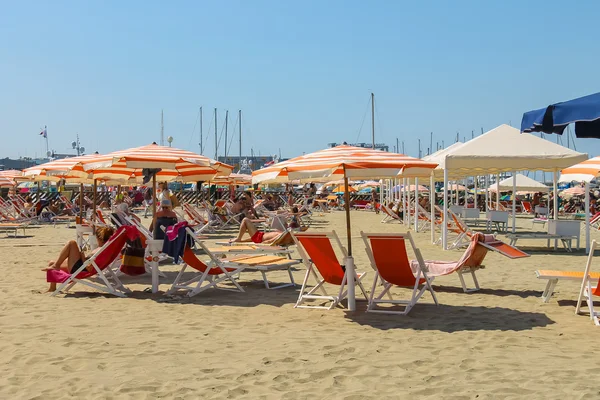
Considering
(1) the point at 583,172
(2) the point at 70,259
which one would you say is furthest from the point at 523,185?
(2) the point at 70,259

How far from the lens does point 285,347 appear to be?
16.2 feet

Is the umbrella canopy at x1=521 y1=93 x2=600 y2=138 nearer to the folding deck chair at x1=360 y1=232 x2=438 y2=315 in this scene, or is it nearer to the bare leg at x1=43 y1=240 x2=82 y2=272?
the folding deck chair at x1=360 y1=232 x2=438 y2=315

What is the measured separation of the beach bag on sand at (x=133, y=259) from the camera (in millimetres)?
7977

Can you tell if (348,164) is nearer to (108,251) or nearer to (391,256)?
(391,256)

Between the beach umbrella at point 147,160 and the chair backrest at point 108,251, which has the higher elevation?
the beach umbrella at point 147,160

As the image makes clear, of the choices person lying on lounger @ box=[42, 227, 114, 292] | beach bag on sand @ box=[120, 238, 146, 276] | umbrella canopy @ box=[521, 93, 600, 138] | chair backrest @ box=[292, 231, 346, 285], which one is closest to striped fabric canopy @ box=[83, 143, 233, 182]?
beach bag on sand @ box=[120, 238, 146, 276]

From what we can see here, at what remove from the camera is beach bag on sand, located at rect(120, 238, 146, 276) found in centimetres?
798

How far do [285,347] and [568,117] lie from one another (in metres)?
2.74

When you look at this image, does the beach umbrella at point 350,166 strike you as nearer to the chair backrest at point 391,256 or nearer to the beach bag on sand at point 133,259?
the chair backrest at point 391,256

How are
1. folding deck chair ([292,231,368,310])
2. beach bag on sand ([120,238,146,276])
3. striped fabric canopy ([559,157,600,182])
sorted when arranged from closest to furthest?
folding deck chair ([292,231,368,310]) → beach bag on sand ([120,238,146,276]) → striped fabric canopy ([559,157,600,182])

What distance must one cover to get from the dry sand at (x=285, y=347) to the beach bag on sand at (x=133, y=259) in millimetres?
499

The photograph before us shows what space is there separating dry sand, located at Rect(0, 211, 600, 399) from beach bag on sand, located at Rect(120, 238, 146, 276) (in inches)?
19.7

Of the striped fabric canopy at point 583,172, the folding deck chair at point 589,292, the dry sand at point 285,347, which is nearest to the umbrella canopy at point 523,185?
the striped fabric canopy at point 583,172

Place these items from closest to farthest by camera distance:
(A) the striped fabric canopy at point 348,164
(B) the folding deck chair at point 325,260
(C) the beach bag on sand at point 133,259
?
(A) the striped fabric canopy at point 348,164, (B) the folding deck chair at point 325,260, (C) the beach bag on sand at point 133,259
